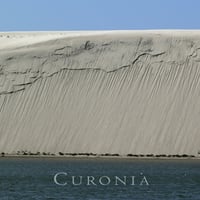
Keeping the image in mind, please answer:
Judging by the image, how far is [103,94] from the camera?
47156 millimetres

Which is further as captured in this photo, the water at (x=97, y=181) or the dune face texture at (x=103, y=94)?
the dune face texture at (x=103, y=94)

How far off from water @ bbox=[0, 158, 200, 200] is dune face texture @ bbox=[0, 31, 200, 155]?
6.59 m

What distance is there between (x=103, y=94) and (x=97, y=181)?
19.8m

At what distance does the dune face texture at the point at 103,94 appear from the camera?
44.5 meters

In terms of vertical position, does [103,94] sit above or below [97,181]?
above

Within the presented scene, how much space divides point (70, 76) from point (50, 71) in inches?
52.5

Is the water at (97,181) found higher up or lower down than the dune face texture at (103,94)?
lower down

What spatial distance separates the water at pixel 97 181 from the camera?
23281 millimetres

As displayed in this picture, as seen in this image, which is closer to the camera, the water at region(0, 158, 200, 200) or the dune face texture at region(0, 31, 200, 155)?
the water at region(0, 158, 200, 200)

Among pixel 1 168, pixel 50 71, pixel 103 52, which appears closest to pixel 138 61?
pixel 103 52

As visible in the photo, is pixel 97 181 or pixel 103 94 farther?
pixel 103 94

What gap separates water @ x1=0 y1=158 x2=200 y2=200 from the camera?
23.3m

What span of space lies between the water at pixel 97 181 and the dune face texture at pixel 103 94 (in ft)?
21.6

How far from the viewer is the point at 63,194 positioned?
23.5 metres
